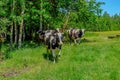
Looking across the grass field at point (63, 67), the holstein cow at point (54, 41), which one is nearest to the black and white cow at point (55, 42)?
the holstein cow at point (54, 41)

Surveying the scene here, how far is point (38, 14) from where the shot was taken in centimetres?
3875

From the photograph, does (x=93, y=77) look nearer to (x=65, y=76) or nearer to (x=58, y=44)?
(x=65, y=76)

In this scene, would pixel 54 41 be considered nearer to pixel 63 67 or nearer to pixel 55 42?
pixel 55 42

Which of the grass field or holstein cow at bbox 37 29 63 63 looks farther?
holstein cow at bbox 37 29 63 63

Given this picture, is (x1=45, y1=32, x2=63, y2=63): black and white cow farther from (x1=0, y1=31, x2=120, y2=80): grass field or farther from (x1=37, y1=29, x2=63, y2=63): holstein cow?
(x1=0, y1=31, x2=120, y2=80): grass field

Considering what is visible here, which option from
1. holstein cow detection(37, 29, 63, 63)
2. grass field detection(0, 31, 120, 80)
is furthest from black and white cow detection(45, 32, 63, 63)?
grass field detection(0, 31, 120, 80)

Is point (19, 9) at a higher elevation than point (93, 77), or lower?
higher

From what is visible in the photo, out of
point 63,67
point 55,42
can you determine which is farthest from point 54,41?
point 63,67

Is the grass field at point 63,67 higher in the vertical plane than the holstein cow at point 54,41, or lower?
lower

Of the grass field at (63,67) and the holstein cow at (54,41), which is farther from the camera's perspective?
the holstein cow at (54,41)

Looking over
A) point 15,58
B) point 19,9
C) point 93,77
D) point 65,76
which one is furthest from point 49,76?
point 19,9

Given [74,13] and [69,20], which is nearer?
[74,13]

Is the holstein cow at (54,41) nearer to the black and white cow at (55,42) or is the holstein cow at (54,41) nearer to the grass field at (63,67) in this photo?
the black and white cow at (55,42)

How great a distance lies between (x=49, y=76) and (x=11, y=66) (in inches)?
234
